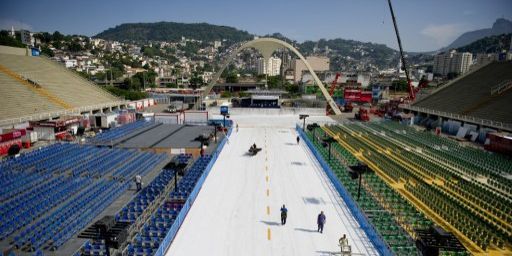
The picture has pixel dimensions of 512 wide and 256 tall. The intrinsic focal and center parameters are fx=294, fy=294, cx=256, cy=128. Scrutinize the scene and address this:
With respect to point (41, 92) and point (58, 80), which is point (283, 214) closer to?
point (41, 92)

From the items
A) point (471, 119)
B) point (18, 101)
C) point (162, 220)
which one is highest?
point (18, 101)

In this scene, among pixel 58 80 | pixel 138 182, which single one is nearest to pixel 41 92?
pixel 58 80

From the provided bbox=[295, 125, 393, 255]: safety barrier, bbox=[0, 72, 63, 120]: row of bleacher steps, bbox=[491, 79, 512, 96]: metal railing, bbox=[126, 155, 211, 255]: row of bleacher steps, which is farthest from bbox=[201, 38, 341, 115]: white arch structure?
bbox=[126, 155, 211, 255]: row of bleacher steps

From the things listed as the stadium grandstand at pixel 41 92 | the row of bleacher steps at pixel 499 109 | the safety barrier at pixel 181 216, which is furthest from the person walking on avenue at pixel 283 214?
the row of bleacher steps at pixel 499 109

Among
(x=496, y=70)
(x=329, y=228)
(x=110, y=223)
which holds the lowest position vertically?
(x=329, y=228)

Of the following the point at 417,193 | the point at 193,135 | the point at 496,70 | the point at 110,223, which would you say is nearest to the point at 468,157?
the point at 417,193

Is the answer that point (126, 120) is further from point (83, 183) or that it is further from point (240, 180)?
→ point (240, 180)
